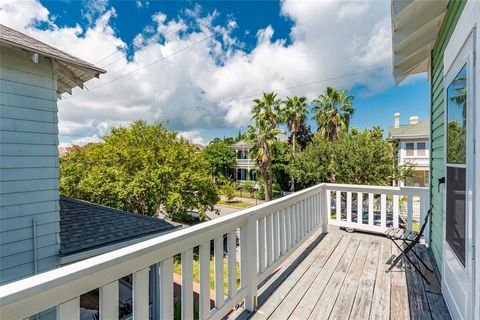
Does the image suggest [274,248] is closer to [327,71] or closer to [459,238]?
[459,238]

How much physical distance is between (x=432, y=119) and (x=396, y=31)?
1.46 metres

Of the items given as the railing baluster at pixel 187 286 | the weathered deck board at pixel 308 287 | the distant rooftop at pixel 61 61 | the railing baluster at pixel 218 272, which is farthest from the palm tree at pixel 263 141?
the railing baluster at pixel 187 286

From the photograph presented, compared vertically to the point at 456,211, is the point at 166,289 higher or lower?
lower

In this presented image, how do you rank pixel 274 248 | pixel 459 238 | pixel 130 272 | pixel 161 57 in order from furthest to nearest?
pixel 161 57 < pixel 274 248 < pixel 459 238 < pixel 130 272

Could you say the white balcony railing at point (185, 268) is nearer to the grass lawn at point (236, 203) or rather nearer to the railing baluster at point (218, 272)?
the railing baluster at point (218, 272)

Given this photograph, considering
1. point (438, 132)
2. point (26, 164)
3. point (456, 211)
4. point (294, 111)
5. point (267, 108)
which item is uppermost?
point (267, 108)

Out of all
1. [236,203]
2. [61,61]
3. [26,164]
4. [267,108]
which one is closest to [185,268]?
[26,164]

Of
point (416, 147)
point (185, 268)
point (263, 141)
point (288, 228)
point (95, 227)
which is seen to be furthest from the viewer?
point (263, 141)

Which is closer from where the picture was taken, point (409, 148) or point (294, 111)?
point (409, 148)

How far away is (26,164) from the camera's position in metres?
3.62

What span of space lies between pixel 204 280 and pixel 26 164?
3620 millimetres

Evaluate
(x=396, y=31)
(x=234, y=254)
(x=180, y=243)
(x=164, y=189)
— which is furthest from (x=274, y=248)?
(x=164, y=189)

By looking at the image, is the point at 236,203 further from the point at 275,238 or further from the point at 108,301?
the point at 108,301

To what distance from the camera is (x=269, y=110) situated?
1906cm
